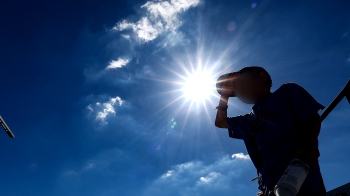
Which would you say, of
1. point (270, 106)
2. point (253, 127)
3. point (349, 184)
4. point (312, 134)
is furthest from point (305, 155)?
point (349, 184)

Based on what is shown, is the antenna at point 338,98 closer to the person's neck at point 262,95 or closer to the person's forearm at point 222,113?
the person's neck at point 262,95

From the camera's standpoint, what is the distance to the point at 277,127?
7.30 feet

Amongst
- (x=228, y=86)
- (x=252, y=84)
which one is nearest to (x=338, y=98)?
(x=252, y=84)

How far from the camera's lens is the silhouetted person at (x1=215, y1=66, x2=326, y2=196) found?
1.84 metres

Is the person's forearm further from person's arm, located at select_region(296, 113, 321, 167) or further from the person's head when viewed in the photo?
person's arm, located at select_region(296, 113, 321, 167)

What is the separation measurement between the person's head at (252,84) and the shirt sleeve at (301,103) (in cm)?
43

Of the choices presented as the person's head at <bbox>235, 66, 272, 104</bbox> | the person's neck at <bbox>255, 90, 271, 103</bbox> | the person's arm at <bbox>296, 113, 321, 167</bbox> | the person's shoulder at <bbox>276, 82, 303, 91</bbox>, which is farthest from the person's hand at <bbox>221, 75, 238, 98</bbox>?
the person's arm at <bbox>296, 113, 321, 167</bbox>

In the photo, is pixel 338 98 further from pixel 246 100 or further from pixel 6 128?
pixel 6 128

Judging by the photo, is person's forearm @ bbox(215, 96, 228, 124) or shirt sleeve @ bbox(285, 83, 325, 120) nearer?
shirt sleeve @ bbox(285, 83, 325, 120)

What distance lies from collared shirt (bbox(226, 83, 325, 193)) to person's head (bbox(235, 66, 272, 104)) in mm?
118

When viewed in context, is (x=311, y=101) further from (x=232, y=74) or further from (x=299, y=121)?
(x=232, y=74)

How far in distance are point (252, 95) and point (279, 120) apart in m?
0.51

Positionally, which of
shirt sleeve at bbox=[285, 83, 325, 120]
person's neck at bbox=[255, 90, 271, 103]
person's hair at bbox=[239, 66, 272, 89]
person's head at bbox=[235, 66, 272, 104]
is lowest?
shirt sleeve at bbox=[285, 83, 325, 120]

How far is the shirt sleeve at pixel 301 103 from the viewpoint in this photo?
2018mm
